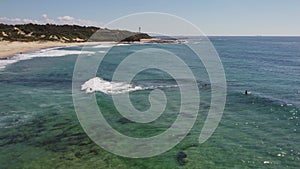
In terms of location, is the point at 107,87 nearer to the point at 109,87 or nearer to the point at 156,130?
the point at 109,87

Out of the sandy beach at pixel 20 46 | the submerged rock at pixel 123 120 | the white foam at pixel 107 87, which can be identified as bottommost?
the submerged rock at pixel 123 120

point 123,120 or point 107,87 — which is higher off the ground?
point 107,87

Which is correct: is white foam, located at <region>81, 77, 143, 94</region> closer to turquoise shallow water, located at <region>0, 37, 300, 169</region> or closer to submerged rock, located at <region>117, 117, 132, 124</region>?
turquoise shallow water, located at <region>0, 37, 300, 169</region>

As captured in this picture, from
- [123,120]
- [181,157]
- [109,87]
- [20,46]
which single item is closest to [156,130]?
[123,120]

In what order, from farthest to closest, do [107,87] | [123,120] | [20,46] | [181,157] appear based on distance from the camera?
[20,46] < [107,87] < [123,120] < [181,157]

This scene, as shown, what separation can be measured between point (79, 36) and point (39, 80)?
287 feet

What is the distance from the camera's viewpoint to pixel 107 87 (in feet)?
116

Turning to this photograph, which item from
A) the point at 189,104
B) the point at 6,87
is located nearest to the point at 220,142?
the point at 189,104

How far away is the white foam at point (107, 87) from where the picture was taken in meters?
33.2

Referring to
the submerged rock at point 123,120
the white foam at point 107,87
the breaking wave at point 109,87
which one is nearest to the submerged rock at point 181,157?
the submerged rock at point 123,120

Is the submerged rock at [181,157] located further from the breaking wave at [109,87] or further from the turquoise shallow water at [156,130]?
the breaking wave at [109,87]

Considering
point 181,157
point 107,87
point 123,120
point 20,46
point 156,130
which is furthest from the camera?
point 20,46

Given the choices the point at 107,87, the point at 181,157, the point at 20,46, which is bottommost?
the point at 181,157

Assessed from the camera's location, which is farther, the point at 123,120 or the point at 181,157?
the point at 123,120
